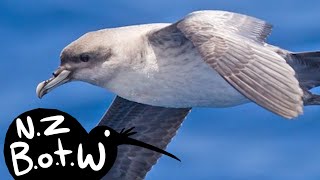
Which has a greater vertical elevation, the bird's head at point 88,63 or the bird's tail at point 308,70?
the bird's head at point 88,63

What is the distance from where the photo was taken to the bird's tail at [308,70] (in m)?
12.5

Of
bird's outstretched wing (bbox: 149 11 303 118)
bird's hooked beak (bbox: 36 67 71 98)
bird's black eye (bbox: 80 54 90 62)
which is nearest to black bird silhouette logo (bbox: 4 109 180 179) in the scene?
bird's hooked beak (bbox: 36 67 71 98)

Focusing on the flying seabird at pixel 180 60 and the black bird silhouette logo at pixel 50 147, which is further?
the black bird silhouette logo at pixel 50 147

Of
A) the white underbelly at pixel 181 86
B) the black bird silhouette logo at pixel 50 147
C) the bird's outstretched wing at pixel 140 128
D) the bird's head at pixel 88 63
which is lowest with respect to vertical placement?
the bird's outstretched wing at pixel 140 128

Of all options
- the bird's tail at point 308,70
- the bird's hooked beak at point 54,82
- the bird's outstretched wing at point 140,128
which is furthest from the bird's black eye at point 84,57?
the bird's tail at point 308,70

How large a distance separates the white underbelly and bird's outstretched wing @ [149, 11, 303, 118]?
1.19 feet

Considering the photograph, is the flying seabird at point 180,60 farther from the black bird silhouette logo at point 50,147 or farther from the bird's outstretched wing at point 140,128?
the bird's outstretched wing at point 140,128

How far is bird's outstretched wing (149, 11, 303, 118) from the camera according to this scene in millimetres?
9828

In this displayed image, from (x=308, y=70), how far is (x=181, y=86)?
6.19 feet

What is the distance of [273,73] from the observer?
10.2 meters

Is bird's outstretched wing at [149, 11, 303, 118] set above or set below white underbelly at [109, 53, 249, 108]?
above

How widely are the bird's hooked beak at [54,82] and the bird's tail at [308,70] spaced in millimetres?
2819

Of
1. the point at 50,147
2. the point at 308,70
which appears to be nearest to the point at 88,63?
the point at 50,147

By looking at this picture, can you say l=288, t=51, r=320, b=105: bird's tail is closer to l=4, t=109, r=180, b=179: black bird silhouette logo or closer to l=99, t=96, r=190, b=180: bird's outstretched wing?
l=99, t=96, r=190, b=180: bird's outstretched wing
